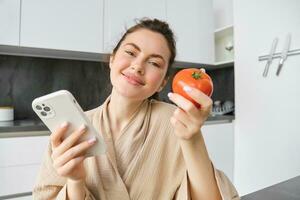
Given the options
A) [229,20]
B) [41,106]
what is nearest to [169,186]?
[41,106]

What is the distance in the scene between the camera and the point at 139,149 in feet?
2.22

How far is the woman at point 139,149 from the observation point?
1.61 feet

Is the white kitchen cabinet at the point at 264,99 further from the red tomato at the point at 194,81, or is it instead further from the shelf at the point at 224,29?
the red tomato at the point at 194,81

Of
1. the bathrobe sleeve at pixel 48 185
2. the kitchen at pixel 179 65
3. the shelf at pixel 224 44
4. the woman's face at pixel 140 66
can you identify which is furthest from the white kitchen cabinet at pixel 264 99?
the bathrobe sleeve at pixel 48 185

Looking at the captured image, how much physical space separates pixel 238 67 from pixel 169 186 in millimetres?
1474

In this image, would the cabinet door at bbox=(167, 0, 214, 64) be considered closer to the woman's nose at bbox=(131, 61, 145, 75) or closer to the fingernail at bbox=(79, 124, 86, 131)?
the woman's nose at bbox=(131, 61, 145, 75)

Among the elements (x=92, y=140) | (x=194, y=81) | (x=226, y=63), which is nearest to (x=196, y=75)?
(x=194, y=81)

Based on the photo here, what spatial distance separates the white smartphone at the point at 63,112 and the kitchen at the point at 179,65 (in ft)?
2.46

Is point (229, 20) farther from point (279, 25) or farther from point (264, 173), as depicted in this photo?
point (264, 173)

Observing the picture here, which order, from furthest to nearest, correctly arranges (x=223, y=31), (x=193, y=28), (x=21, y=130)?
(x=223, y=31), (x=193, y=28), (x=21, y=130)

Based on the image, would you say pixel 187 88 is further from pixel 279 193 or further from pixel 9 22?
pixel 9 22

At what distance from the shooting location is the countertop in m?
0.46

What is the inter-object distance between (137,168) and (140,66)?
0.94 feet

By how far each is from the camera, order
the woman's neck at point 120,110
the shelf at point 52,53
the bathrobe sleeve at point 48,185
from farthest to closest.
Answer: the shelf at point 52,53 < the woman's neck at point 120,110 < the bathrobe sleeve at point 48,185
